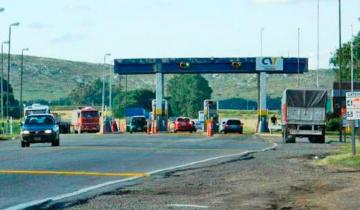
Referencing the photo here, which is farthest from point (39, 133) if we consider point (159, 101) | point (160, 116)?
point (160, 116)

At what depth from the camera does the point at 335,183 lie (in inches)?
768

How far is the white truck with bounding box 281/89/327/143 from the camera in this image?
51.2 metres

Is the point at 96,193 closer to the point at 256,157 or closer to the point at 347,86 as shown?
the point at 256,157

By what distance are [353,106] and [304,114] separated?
23.5m

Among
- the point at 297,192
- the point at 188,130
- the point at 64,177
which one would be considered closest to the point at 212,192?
the point at 297,192

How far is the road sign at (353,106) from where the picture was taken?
92.9 feet

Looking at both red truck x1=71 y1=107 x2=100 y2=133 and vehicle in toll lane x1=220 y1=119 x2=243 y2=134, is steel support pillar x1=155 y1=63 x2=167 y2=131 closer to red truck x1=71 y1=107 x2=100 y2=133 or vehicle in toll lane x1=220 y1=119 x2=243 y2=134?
vehicle in toll lane x1=220 y1=119 x2=243 y2=134

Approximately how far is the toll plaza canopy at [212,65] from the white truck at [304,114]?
25210mm

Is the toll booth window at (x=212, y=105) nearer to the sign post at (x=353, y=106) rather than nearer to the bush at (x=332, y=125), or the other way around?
the bush at (x=332, y=125)

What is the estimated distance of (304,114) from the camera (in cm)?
5191

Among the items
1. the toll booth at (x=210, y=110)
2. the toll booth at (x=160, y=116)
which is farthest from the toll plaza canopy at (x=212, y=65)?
A: the toll booth at (x=210, y=110)

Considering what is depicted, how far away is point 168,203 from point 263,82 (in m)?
63.5

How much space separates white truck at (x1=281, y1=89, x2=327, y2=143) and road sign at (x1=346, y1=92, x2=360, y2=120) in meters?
22.3

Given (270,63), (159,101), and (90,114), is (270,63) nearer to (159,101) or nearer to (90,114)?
(159,101)
